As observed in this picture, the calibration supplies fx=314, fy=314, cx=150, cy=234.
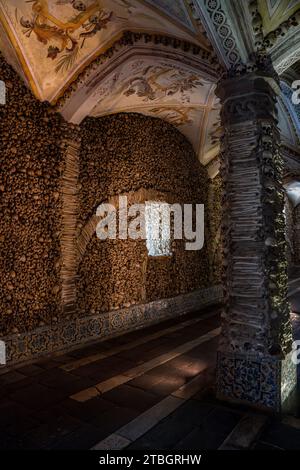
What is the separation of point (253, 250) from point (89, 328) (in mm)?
2934

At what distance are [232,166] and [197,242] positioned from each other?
4.73m

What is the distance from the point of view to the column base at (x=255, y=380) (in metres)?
2.66

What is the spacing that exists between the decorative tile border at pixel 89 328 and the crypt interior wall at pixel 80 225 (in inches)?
0.5

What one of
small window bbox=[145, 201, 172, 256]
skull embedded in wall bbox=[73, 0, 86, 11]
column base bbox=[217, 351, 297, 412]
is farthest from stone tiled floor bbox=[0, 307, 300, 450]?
skull embedded in wall bbox=[73, 0, 86, 11]

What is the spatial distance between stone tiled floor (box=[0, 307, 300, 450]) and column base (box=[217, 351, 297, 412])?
136 mm

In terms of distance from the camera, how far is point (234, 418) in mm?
2543

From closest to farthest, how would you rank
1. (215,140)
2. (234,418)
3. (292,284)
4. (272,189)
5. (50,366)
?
(234,418), (272,189), (50,366), (215,140), (292,284)

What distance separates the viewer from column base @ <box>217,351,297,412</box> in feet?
8.73

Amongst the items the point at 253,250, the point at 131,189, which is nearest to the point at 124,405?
the point at 253,250

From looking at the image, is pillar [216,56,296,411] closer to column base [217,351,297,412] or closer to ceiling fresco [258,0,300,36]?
column base [217,351,297,412]

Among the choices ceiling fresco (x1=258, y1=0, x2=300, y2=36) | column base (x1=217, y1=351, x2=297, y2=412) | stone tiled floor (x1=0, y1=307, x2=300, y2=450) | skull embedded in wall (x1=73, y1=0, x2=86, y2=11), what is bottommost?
stone tiled floor (x1=0, y1=307, x2=300, y2=450)

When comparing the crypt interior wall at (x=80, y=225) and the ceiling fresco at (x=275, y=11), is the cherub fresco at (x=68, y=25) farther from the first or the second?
the ceiling fresco at (x=275, y=11)

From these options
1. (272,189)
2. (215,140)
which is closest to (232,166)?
A: (272,189)

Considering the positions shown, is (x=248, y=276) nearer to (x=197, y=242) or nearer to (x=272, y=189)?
(x=272, y=189)
